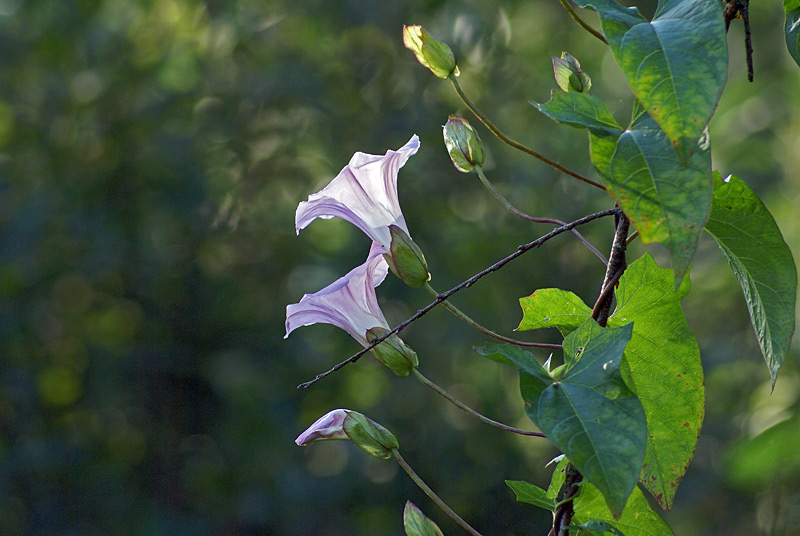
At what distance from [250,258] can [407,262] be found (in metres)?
1.98

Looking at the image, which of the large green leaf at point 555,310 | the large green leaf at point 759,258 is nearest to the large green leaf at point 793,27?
the large green leaf at point 759,258

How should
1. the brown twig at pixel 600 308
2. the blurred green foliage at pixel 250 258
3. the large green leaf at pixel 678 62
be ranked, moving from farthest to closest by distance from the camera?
the blurred green foliage at pixel 250 258, the brown twig at pixel 600 308, the large green leaf at pixel 678 62

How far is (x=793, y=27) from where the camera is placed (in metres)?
0.46

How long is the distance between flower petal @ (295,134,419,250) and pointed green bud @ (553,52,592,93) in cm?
12

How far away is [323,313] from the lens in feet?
1.86

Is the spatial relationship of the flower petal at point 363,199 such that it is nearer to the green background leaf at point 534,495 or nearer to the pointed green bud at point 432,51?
the pointed green bud at point 432,51

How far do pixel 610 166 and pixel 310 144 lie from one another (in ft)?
7.00

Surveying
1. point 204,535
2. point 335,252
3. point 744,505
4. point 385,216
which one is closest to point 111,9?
point 335,252

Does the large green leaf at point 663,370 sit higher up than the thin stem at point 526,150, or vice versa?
the thin stem at point 526,150

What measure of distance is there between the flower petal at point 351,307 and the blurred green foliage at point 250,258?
1.58 m

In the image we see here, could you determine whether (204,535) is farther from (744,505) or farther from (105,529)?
(744,505)

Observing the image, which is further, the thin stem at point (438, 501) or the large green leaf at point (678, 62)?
the thin stem at point (438, 501)

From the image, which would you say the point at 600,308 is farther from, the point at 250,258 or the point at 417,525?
the point at 250,258

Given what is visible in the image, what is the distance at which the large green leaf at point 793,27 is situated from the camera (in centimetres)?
45
